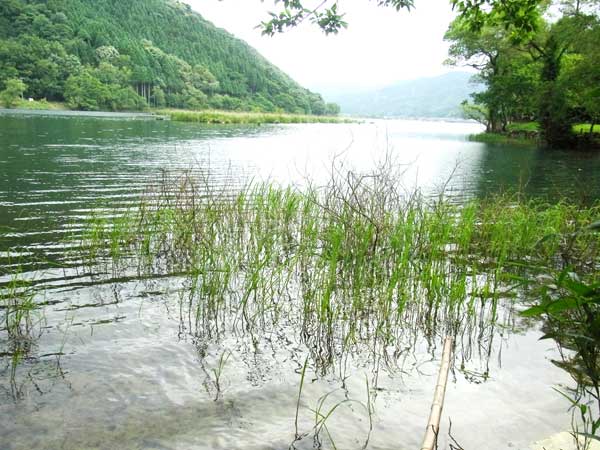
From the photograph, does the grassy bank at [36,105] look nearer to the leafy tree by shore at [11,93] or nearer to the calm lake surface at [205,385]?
the leafy tree by shore at [11,93]

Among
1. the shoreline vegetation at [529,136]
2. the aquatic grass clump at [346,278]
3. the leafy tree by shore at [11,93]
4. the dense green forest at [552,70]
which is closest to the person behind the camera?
the aquatic grass clump at [346,278]

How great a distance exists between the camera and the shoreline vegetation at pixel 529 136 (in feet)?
127

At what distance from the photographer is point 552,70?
39625 mm

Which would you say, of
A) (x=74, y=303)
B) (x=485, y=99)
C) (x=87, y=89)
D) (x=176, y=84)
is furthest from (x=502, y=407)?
(x=176, y=84)

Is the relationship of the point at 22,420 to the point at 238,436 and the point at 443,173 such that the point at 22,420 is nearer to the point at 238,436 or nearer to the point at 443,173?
the point at 238,436

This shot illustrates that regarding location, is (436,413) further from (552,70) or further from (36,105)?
(36,105)

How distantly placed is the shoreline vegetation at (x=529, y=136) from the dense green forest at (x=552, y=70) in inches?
5.9

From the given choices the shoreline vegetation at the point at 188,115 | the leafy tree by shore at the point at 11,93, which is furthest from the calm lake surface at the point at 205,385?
the leafy tree by shore at the point at 11,93

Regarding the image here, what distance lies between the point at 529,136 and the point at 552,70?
9.88 metres

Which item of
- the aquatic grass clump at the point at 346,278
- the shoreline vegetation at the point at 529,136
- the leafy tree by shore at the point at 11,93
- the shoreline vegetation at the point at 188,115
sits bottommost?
the aquatic grass clump at the point at 346,278

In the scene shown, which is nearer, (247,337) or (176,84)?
(247,337)

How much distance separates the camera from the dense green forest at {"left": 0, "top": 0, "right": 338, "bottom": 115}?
9806cm

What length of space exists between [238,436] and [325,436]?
66 centimetres

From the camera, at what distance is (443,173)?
2247 cm
